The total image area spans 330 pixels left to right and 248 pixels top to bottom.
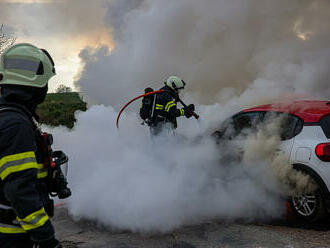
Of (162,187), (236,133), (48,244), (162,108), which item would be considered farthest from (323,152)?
(48,244)

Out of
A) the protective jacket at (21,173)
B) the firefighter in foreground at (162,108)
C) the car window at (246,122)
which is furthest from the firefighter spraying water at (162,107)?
the protective jacket at (21,173)

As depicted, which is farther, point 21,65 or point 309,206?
point 309,206

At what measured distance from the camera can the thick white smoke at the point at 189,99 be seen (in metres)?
4.61

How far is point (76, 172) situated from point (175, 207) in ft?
6.10

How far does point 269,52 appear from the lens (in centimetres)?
835

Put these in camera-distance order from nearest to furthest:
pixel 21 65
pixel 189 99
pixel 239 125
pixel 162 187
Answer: pixel 21 65 → pixel 162 187 → pixel 239 125 → pixel 189 99

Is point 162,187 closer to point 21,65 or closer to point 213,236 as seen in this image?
point 213,236

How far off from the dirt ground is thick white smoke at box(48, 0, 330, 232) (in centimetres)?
19

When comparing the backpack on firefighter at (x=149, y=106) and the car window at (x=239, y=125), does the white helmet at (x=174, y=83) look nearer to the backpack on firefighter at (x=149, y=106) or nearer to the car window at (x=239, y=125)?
the backpack on firefighter at (x=149, y=106)

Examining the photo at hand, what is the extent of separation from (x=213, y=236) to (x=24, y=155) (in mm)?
2997

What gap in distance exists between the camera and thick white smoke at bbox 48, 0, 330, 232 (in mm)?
4605

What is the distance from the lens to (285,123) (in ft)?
15.4

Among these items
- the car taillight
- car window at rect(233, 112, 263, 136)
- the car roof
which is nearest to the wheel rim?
the car taillight

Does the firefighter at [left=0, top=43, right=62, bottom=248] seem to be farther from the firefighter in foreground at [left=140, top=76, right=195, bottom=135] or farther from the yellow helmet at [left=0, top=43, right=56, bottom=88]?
the firefighter in foreground at [left=140, top=76, right=195, bottom=135]
